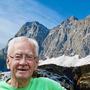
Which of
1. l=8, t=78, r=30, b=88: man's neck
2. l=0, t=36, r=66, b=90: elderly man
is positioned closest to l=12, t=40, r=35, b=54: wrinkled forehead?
l=0, t=36, r=66, b=90: elderly man

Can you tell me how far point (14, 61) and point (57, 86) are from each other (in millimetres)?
765

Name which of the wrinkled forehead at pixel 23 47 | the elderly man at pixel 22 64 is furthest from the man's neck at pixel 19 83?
the wrinkled forehead at pixel 23 47

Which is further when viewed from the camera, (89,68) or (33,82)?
(89,68)

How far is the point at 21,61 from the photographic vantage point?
5363 millimetres

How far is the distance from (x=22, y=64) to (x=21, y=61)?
5cm

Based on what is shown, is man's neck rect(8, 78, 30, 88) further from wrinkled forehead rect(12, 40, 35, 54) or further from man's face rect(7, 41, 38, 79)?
wrinkled forehead rect(12, 40, 35, 54)

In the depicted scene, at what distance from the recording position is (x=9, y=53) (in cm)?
547

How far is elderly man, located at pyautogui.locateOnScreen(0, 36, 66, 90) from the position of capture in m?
5.36

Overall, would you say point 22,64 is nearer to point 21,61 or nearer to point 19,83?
point 21,61

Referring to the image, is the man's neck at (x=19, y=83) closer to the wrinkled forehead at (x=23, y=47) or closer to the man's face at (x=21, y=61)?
the man's face at (x=21, y=61)

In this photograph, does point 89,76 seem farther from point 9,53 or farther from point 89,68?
point 9,53

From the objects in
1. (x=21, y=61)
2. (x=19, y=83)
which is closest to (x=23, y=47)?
(x=21, y=61)

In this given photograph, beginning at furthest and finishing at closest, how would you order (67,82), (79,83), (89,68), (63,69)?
(63,69)
(89,68)
(79,83)
(67,82)

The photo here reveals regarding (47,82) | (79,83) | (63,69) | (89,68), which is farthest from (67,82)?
(47,82)
